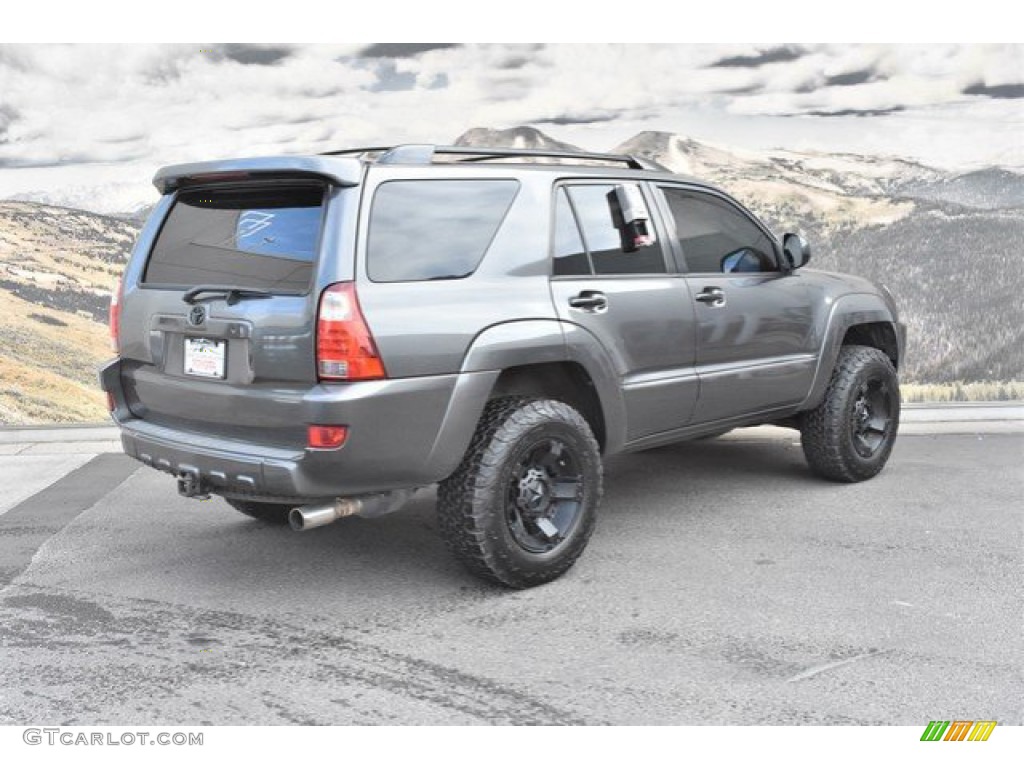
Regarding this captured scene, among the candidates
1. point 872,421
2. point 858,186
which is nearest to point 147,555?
point 872,421

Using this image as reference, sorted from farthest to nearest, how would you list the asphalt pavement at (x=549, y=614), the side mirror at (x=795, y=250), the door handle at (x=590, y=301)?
the side mirror at (x=795, y=250) < the door handle at (x=590, y=301) < the asphalt pavement at (x=549, y=614)

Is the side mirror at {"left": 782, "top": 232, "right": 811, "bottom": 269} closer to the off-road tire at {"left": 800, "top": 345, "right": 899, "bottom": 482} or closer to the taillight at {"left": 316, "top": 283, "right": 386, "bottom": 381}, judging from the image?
the off-road tire at {"left": 800, "top": 345, "right": 899, "bottom": 482}

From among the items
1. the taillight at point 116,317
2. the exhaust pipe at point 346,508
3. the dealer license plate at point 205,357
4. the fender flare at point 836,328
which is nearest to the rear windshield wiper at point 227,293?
the dealer license plate at point 205,357

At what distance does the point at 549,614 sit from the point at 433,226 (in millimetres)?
1567

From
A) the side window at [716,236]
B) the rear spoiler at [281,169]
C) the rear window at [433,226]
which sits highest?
the rear spoiler at [281,169]

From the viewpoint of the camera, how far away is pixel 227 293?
3941 mm

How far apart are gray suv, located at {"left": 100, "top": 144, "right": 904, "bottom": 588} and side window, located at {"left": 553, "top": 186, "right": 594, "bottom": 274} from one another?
1 centimetres

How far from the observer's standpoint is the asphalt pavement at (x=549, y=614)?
326 centimetres

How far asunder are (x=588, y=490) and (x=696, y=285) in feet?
4.03

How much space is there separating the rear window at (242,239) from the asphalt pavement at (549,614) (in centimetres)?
131

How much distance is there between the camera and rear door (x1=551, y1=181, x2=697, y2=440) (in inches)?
174

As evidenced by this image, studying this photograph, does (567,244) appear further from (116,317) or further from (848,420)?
(848,420)
